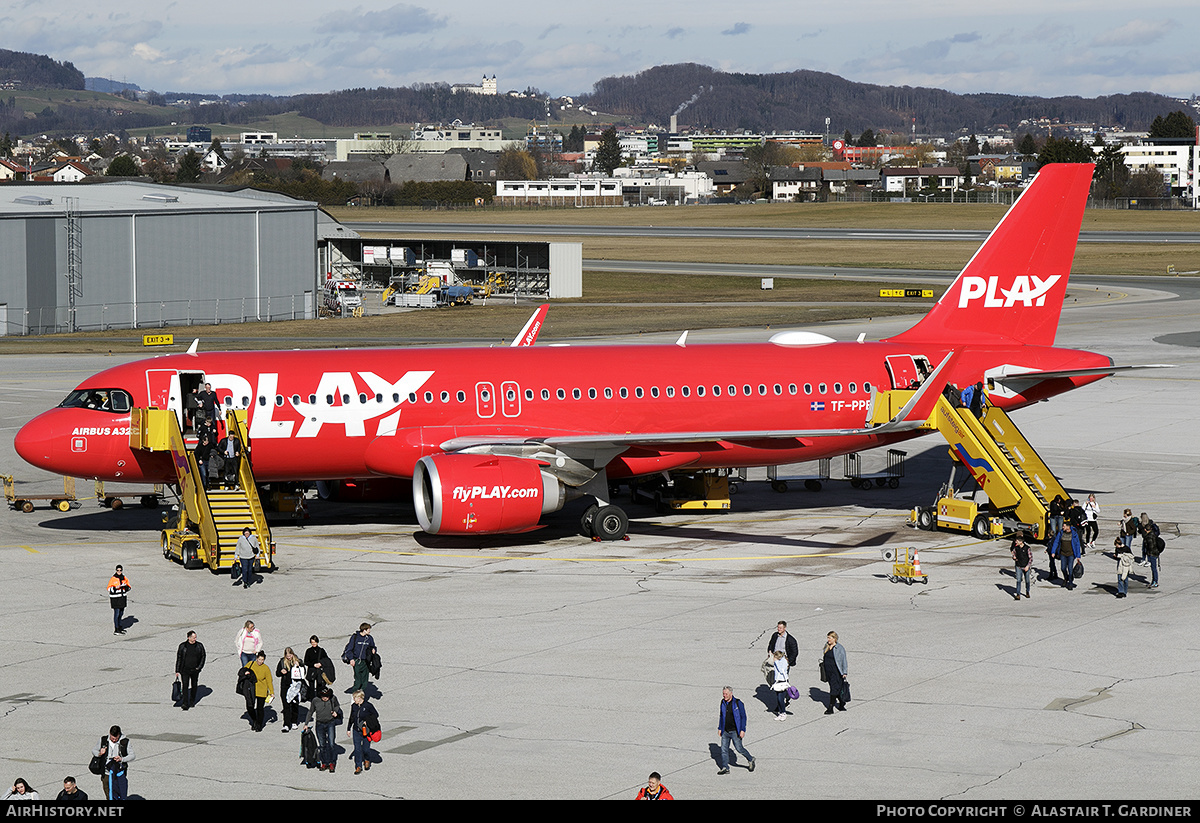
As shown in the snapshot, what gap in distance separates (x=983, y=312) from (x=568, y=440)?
16.0 m

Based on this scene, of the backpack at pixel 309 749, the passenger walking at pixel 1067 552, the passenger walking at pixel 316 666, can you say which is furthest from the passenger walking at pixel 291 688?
the passenger walking at pixel 1067 552

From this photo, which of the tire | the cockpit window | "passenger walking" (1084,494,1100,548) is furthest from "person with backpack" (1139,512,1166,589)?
the cockpit window

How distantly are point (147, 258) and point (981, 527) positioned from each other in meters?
75.7

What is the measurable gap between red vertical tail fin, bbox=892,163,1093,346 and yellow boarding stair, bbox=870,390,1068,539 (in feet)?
14.1

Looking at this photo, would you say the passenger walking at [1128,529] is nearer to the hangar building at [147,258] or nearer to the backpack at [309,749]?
the backpack at [309,749]

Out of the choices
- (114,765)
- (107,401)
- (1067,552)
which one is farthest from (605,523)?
(114,765)

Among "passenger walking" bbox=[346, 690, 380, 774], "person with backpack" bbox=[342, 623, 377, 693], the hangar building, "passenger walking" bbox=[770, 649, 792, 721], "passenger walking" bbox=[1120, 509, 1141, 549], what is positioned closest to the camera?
"passenger walking" bbox=[346, 690, 380, 774]

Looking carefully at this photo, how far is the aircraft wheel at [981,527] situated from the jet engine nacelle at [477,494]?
12749mm

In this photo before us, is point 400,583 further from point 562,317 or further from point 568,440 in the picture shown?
point 562,317

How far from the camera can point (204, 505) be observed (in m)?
36.9

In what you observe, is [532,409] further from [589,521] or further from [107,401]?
[107,401]

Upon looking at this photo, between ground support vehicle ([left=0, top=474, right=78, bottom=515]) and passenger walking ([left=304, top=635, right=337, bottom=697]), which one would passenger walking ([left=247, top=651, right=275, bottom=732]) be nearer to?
passenger walking ([left=304, top=635, right=337, bottom=697])

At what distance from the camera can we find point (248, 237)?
348ft

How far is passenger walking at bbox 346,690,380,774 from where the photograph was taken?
73.8 feet
